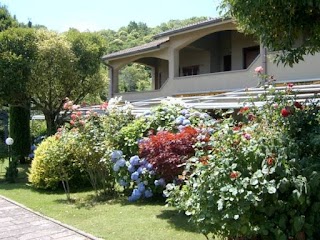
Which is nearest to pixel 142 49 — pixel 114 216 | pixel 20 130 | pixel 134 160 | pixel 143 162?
pixel 20 130

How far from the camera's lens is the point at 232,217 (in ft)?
17.2

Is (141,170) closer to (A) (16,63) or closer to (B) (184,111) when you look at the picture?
(B) (184,111)

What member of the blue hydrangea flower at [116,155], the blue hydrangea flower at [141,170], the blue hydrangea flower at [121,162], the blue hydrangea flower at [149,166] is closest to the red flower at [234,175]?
the blue hydrangea flower at [149,166]

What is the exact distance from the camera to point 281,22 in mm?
6336

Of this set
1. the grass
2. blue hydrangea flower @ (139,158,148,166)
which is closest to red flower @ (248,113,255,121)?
the grass

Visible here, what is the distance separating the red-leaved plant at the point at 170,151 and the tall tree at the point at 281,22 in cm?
385

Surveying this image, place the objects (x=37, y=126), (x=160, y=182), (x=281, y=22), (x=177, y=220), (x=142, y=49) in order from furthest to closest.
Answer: (x=37, y=126), (x=142, y=49), (x=160, y=182), (x=177, y=220), (x=281, y=22)

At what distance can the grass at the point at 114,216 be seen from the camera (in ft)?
27.0

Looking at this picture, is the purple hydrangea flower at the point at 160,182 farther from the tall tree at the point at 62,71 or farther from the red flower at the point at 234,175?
the tall tree at the point at 62,71

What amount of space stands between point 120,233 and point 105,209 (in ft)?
8.50

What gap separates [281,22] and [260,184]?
2666 mm

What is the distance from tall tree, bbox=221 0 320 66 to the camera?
236 inches

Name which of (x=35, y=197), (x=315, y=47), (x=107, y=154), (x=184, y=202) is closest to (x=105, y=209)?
(x=107, y=154)

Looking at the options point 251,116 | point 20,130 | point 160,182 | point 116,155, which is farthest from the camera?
point 20,130
